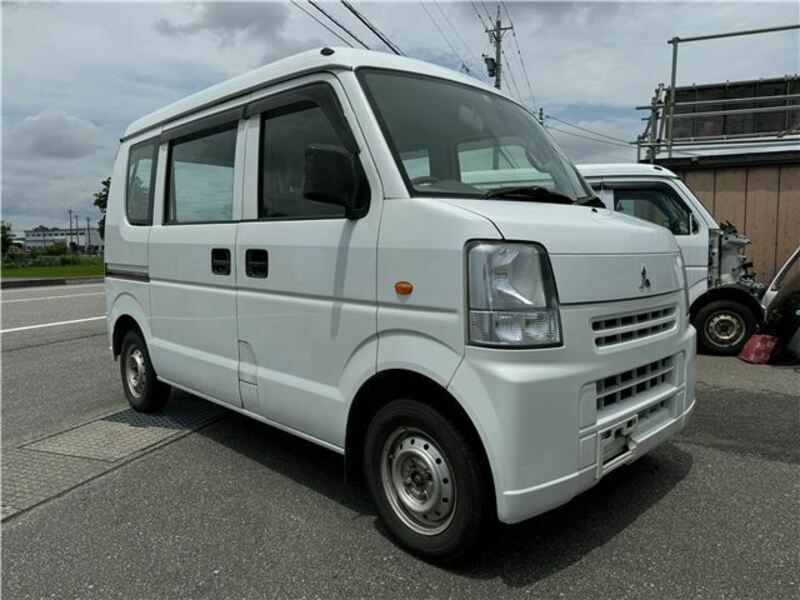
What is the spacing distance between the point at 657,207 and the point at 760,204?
3.84 meters

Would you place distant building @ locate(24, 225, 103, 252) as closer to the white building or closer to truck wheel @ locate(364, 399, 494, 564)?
the white building

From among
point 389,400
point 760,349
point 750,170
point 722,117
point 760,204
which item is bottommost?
point 760,349

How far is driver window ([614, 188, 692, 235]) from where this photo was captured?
24.6 feet

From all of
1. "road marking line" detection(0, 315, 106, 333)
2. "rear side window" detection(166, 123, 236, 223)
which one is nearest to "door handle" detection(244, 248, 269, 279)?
"rear side window" detection(166, 123, 236, 223)

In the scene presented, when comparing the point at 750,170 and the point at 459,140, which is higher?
the point at 750,170

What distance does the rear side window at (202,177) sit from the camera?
12.8 feet

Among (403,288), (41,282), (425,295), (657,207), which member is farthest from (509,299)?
(41,282)

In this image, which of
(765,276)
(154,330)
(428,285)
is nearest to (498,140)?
(428,285)

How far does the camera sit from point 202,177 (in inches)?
165

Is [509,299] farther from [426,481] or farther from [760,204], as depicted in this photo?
[760,204]

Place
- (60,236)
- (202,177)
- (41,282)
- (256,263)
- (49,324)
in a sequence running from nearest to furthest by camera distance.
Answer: (256,263)
(202,177)
(49,324)
(41,282)
(60,236)

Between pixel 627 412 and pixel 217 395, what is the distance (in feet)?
8.45

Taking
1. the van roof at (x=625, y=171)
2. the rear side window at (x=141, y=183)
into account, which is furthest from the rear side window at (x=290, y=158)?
the van roof at (x=625, y=171)

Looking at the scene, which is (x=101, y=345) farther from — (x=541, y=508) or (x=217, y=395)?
(x=541, y=508)
